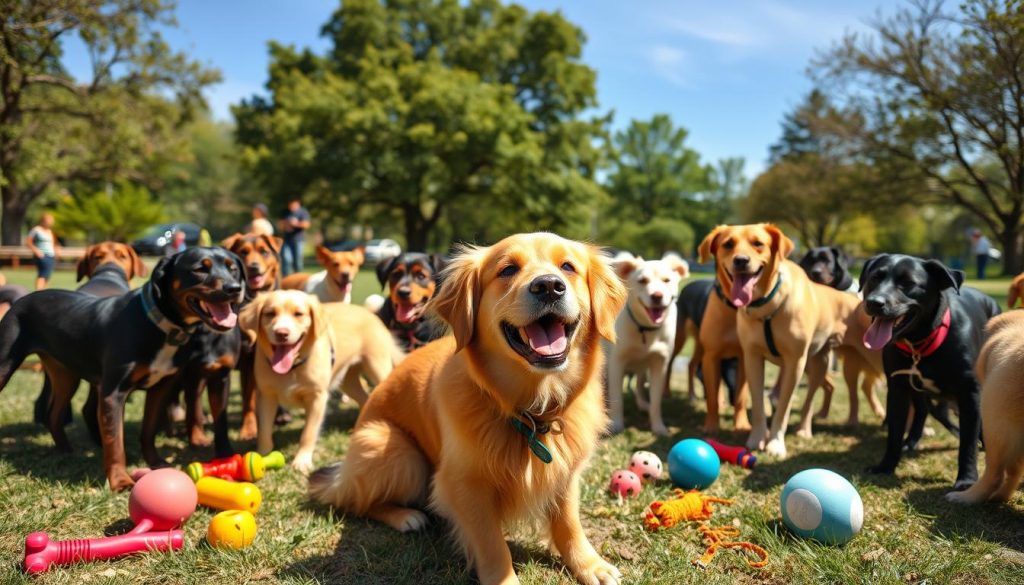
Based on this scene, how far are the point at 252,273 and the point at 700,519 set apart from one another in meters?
5.14

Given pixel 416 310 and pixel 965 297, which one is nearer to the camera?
pixel 965 297

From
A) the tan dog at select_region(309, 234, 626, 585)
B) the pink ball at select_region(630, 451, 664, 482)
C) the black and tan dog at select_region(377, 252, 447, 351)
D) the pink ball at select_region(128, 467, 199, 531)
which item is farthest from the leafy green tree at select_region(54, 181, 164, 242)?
the tan dog at select_region(309, 234, 626, 585)

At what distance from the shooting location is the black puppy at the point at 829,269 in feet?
23.4

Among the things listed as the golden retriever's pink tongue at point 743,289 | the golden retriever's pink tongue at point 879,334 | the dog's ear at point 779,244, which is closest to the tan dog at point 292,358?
the golden retriever's pink tongue at point 743,289

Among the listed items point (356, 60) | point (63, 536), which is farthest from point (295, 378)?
point (356, 60)

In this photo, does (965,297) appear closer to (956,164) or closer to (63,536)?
(63,536)

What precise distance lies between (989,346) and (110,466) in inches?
236

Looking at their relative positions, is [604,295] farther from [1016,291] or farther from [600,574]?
[1016,291]

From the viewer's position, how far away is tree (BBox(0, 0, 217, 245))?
22.5m

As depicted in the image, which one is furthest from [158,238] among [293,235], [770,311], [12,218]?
[770,311]

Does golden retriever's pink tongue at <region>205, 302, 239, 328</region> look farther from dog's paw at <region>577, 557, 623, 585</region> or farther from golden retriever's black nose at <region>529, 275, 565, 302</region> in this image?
dog's paw at <region>577, 557, 623, 585</region>

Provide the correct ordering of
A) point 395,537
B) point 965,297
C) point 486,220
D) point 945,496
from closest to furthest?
point 395,537
point 945,496
point 965,297
point 486,220

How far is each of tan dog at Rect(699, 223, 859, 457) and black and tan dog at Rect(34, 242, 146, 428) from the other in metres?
5.59

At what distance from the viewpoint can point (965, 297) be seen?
4691 millimetres
